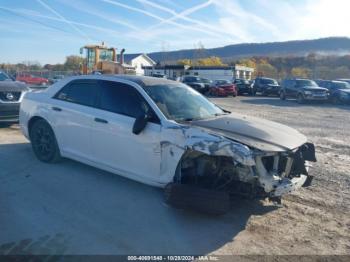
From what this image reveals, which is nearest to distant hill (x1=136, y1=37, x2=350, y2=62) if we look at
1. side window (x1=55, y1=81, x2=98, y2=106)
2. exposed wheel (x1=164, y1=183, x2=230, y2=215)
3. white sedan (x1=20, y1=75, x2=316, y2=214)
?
side window (x1=55, y1=81, x2=98, y2=106)

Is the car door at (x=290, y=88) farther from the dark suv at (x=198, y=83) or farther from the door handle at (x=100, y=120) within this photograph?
the door handle at (x=100, y=120)

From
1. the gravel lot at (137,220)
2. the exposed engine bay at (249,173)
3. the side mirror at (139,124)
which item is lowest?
the gravel lot at (137,220)

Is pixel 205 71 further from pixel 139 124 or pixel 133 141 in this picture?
pixel 139 124

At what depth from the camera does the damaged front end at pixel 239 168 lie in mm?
4227

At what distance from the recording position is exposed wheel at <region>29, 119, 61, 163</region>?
20.7 ft

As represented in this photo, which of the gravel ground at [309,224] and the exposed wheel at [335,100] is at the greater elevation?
the exposed wheel at [335,100]

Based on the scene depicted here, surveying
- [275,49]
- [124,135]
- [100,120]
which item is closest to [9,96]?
[100,120]

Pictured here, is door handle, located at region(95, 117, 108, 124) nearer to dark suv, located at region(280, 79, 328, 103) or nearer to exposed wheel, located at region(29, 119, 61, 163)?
exposed wheel, located at region(29, 119, 61, 163)

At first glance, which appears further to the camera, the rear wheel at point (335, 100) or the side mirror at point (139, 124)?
the rear wheel at point (335, 100)

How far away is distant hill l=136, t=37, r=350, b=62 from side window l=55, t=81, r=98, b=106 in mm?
110874

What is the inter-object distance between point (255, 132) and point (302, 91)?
23089 mm

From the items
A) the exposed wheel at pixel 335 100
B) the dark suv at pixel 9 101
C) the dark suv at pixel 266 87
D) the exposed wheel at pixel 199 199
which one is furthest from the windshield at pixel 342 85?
the exposed wheel at pixel 199 199

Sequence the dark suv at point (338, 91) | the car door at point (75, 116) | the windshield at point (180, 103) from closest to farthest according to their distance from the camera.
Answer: the windshield at point (180, 103), the car door at point (75, 116), the dark suv at point (338, 91)

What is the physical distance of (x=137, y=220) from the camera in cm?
437
